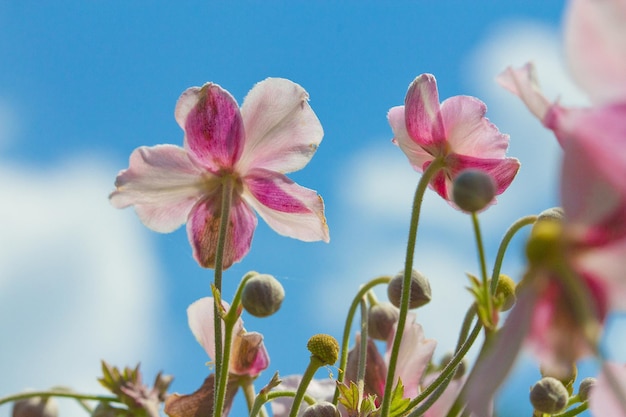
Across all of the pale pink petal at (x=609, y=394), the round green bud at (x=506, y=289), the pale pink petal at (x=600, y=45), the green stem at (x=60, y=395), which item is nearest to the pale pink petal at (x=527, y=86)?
the pale pink petal at (x=600, y=45)

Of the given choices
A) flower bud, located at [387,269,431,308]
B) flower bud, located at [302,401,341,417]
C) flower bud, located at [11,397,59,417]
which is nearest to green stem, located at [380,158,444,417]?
flower bud, located at [302,401,341,417]

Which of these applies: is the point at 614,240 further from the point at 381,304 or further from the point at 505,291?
the point at 381,304

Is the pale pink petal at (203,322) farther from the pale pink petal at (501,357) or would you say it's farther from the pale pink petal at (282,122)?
the pale pink petal at (501,357)

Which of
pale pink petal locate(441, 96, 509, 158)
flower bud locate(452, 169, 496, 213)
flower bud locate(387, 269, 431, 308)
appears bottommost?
flower bud locate(387, 269, 431, 308)

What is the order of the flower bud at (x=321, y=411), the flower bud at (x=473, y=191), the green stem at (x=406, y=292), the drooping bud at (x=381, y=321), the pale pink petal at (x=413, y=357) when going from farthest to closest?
the drooping bud at (x=381, y=321), the pale pink petal at (x=413, y=357), the flower bud at (x=321, y=411), the green stem at (x=406, y=292), the flower bud at (x=473, y=191)

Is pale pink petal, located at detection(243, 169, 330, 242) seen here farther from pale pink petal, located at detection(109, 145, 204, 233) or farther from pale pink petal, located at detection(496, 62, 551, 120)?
pale pink petal, located at detection(496, 62, 551, 120)

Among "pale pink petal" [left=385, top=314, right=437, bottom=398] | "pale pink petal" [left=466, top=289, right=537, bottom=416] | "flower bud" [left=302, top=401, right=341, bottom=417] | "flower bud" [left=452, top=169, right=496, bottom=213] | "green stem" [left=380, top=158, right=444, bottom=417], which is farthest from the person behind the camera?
"pale pink petal" [left=385, top=314, right=437, bottom=398]

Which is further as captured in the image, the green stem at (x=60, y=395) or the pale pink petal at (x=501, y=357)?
the green stem at (x=60, y=395)
